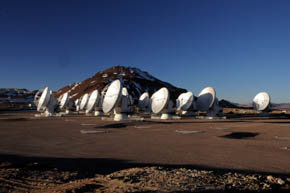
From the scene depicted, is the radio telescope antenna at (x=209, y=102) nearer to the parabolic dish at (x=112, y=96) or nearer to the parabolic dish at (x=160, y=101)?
the parabolic dish at (x=160, y=101)

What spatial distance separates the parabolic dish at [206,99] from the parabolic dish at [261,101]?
2147 cm

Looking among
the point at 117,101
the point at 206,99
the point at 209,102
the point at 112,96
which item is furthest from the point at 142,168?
the point at 206,99

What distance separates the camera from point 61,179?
8344mm

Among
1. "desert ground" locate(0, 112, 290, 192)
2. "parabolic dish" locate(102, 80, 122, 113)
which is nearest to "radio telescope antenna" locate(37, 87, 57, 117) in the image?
"parabolic dish" locate(102, 80, 122, 113)

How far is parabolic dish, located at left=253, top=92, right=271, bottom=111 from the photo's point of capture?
6100 centimetres

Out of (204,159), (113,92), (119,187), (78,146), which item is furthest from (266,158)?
(113,92)

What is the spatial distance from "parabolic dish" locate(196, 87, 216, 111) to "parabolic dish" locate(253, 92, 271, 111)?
21.5 m

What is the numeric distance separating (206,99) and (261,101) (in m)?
22.9

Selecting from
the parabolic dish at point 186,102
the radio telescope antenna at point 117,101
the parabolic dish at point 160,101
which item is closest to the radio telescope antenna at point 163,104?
the parabolic dish at point 160,101

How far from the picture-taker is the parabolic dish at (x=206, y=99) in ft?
157

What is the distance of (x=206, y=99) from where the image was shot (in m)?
48.9

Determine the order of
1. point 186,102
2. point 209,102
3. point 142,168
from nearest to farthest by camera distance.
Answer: point 142,168, point 209,102, point 186,102

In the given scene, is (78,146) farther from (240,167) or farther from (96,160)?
(240,167)

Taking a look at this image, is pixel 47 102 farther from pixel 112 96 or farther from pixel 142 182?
pixel 142 182
